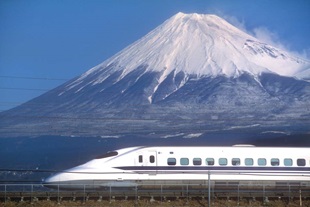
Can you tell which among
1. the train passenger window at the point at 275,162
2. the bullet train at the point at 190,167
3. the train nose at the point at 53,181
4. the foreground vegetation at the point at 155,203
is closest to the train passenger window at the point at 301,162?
the bullet train at the point at 190,167

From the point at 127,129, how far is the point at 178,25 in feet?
93.7

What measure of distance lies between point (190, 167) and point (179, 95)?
25.0 metres

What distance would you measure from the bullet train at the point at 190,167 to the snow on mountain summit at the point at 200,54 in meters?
28.4

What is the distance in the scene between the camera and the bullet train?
24984mm

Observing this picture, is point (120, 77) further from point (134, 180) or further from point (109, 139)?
point (134, 180)

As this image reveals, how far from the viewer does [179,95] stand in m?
50.6

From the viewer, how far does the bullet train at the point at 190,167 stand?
2498 cm

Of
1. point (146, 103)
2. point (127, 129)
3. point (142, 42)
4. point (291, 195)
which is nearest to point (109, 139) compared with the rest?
point (127, 129)

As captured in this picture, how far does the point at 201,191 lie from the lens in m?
22.6

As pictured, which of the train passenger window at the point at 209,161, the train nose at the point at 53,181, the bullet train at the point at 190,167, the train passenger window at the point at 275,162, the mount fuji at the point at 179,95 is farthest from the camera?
the mount fuji at the point at 179,95

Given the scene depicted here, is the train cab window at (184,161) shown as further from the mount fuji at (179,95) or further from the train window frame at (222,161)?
the mount fuji at (179,95)

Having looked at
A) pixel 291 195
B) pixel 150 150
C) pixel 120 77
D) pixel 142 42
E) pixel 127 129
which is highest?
pixel 142 42

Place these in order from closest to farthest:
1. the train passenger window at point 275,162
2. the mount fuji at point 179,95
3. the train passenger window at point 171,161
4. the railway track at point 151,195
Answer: the railway track at point 151,195, the train passenger window at point 171,161, the train passenger window at point 275,162, the mount fuji at point 179,95

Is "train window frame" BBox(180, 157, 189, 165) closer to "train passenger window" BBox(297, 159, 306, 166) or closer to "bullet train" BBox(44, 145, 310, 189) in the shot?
"bullet train" BBox(44, 145, 310, 189)
